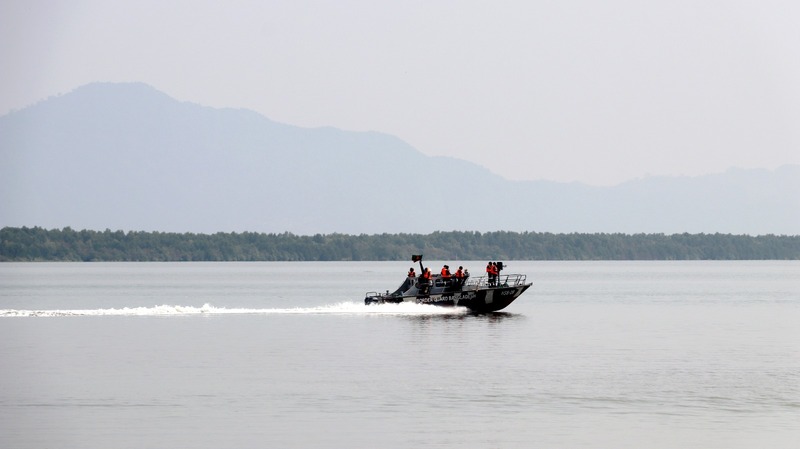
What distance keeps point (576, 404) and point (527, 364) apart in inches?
464

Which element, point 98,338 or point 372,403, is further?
point 98,338

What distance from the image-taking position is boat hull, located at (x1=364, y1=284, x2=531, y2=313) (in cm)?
7806

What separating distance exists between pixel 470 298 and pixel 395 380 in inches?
1299

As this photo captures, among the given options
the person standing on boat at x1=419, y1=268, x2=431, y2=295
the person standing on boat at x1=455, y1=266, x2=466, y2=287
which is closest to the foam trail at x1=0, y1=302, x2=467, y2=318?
the person standing on boat at x1=419, y1=268, x2=431, y2=295

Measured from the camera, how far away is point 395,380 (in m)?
46.5

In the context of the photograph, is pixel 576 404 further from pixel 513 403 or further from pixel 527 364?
pixel 527 364

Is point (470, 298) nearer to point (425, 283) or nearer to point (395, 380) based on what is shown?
point (425, 283)

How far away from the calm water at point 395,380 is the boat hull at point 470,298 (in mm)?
769

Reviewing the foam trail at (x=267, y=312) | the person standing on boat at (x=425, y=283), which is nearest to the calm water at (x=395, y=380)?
the foam trail at (x=267, y=312)

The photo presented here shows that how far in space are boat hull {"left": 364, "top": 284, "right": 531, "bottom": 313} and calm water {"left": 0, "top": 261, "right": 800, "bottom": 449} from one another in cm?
77

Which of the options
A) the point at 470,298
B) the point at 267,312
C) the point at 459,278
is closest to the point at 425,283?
the point at 459,278

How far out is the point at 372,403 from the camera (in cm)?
4025

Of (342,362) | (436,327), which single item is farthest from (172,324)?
(342,362)

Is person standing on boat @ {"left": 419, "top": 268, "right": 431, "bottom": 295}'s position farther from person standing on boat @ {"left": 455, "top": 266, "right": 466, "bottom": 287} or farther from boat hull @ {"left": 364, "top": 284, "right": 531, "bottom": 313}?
person standing on boat @ {"left": 455, "top": 266, "right": 466, "bottom": 287}
